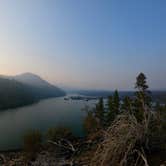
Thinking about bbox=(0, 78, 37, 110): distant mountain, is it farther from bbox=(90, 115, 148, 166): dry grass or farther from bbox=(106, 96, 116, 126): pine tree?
bbox=(90, 115, 148, 166): dry grass

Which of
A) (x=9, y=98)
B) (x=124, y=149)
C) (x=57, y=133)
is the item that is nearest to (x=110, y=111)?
(x=57, y=133)

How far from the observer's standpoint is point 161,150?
16.3ft

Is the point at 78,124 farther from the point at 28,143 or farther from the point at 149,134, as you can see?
the point at 149,134

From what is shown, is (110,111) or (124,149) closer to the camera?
(124,149)

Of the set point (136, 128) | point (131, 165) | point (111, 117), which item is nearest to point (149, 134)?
point (136, 128)

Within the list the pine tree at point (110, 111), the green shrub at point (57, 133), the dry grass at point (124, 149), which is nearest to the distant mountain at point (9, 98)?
the pine tree at point (110, 111)

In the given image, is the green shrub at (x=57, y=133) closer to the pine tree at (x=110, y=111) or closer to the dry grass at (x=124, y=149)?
the pine tree at (x=110, y=111)

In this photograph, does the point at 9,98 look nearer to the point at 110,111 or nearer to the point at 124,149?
the point at 110,111

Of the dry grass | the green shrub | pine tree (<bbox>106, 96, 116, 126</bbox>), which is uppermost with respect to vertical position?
the dry grass

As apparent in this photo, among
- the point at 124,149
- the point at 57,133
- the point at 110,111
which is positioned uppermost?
the point at 124,149

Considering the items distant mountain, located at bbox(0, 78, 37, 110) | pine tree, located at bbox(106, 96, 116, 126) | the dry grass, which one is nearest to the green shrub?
pine tree, located at bbox(106, 96, 116, 126)

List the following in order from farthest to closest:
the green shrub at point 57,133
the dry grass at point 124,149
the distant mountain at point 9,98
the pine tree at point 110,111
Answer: the distant mountain at point 9,98 < the pine tree at point 110,111 < the green shrub at point 57,133 < the dry grass at point 124,149

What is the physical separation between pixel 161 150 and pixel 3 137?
134ft

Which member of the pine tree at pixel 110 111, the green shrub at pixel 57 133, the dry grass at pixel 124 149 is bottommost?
the green shrub at pixel 57 133
